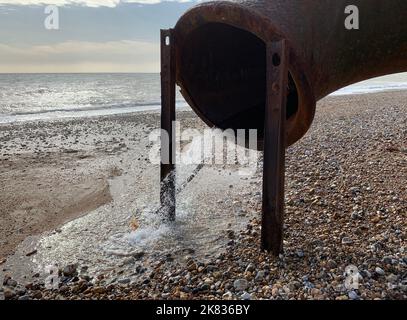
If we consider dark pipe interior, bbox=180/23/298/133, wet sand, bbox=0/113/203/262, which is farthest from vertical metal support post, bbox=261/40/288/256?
wet sand, bbox=0/113/203/262

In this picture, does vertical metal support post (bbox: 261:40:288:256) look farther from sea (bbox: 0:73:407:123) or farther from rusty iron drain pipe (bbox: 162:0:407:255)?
sea (bbox: 0:73:407:123)

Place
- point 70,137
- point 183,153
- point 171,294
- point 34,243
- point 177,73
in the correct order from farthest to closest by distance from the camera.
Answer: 1. point 70,137
2. point 183,153
3. point 34,243
4. point 177,73
5. point 171,294

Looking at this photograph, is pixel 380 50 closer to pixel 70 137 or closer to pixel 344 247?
pixel 344 247

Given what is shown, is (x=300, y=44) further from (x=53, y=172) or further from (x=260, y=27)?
(x=53, y=172)

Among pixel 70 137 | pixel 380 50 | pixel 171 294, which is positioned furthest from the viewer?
pixel 70 137

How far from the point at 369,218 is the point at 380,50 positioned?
5.04 feet

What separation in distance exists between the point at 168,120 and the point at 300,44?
1.44 metres

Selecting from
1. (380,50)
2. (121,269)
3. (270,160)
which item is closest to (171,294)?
(121,269)

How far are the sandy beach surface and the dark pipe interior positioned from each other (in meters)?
1.10

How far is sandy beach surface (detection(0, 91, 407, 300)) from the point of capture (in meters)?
2.82

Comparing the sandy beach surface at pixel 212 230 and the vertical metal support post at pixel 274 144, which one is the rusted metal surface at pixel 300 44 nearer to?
the vertical metal support post at pixel 274 144

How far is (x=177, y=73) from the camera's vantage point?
364cm

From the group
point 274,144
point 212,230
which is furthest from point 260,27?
point 212,230

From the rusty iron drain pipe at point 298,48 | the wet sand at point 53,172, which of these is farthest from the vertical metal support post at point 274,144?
the wet sand at point 53,172
